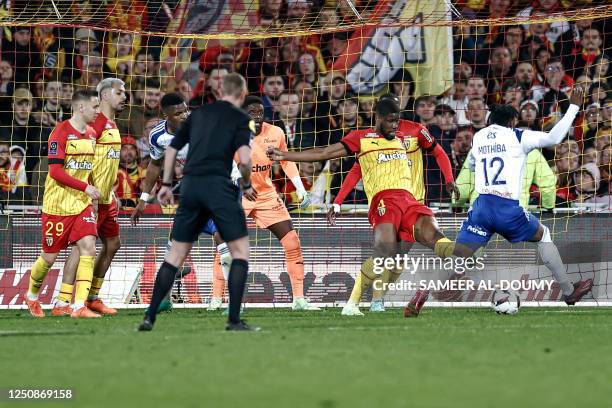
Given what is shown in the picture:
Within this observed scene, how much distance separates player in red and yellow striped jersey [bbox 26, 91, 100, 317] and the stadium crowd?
4.01 m

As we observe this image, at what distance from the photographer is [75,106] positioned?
39.8ft

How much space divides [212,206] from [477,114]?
871 cm

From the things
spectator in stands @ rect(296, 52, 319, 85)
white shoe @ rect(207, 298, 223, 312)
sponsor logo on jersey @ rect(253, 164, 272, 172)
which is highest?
spectator in stands @ rect(296, 52, 319, 85)

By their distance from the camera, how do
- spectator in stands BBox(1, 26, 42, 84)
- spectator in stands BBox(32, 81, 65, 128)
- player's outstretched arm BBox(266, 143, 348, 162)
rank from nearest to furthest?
1. player's outstretched arm BBox(266, 143, 348, 162)
2. spectator in stands BBox(32, 81, 65, 128)
3. spectator in stands BBox(1, 26, 42, 84)

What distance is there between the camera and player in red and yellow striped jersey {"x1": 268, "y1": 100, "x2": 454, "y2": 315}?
12305mm

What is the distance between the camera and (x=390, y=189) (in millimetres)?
12461

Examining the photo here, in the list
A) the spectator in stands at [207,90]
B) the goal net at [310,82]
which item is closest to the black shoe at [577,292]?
the goal net at [310,82]

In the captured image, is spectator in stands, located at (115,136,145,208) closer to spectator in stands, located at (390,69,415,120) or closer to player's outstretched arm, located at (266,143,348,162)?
spectator in stands, located at (390,69,415,120)

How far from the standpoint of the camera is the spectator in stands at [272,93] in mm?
17422

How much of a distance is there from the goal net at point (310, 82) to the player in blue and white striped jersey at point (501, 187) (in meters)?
2.58

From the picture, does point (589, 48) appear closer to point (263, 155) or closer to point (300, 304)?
point (263, 155)

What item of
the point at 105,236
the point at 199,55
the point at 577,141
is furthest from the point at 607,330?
the point at 199,55

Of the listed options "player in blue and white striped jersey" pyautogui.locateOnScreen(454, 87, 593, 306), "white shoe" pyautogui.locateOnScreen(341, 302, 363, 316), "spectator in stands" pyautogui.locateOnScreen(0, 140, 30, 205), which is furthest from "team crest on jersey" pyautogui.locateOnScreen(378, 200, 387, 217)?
"spectator in stands" pyautogui.locateOnScreen(0, 140, 30, 205)

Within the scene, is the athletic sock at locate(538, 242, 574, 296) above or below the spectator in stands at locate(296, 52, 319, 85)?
below
